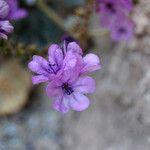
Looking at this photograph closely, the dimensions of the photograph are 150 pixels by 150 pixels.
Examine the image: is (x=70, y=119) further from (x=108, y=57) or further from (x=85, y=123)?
(x=108, y=57)

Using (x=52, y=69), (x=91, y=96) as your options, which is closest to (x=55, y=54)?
(x=52, y=69)

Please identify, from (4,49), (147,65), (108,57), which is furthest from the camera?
(108,57)

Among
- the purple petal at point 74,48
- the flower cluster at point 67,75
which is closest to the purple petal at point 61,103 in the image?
the flower cluster at point 67,75

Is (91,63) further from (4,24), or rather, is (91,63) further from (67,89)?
(4,24)

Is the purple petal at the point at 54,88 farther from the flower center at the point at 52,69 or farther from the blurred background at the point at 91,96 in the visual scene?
the blurred background at the point at 91,96

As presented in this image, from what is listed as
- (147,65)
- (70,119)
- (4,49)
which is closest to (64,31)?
(70,119)

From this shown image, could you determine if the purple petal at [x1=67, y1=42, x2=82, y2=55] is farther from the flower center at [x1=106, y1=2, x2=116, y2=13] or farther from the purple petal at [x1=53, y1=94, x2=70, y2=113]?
the flower center at [x1=106, y1=2, x2=116, y2=13]
